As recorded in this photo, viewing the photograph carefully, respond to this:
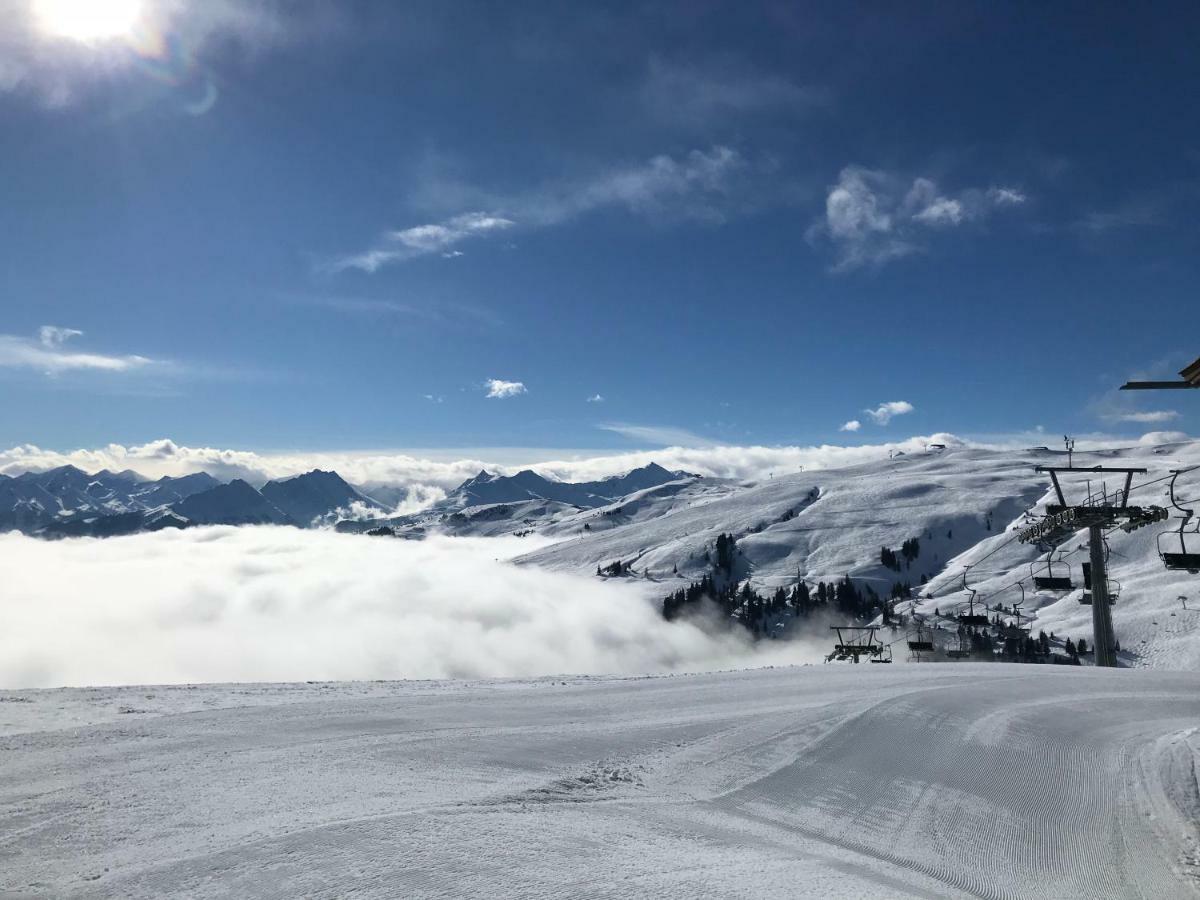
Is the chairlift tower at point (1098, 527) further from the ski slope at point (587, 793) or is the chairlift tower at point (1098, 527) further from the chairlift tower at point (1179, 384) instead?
the chairlift tower at point (1179, 384)

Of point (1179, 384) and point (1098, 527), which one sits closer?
point (1179, 384)

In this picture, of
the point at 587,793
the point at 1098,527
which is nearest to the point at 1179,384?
the point at 587,793

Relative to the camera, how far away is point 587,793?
11578mm

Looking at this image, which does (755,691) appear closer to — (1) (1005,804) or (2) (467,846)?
(1) (1005,804)

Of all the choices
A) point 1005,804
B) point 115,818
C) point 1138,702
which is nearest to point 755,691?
point 1005,804

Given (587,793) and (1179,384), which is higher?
(1179,384)

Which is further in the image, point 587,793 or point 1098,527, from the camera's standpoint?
point 1098,527

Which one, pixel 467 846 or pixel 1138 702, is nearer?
pixel 467 846

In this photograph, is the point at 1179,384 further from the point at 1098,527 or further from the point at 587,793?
the point at 1098,527

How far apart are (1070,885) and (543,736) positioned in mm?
9358

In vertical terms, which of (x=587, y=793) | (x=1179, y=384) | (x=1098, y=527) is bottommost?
(x=587, y=793)

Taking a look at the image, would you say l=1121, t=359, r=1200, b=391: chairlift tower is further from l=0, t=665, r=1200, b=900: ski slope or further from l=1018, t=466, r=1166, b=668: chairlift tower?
l=1018, t=466, r=1166, b=668: chairlift tower

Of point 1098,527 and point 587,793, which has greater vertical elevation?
point 1098,527

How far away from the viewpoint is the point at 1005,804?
13.8m
